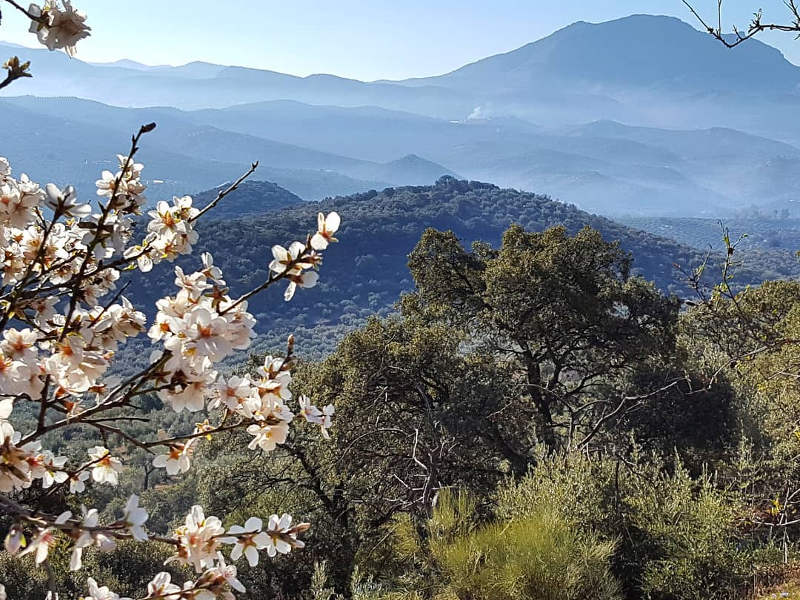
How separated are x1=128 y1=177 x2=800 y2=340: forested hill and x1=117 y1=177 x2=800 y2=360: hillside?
12 centimetres

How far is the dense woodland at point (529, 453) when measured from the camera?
3975 millimetres

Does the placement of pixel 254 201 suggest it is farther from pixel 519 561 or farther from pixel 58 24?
pixel 58 24

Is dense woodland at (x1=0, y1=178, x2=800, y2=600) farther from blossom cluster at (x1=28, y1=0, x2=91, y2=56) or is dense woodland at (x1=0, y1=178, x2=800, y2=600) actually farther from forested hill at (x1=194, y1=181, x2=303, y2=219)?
forested hill at (x1=194, y1=181, x2=303, y2=219)

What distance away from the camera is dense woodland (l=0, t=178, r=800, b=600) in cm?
397

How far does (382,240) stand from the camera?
79125mm

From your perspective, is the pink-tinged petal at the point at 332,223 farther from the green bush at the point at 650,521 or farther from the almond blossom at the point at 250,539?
the green bush at the point at 650,521

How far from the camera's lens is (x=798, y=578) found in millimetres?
4176

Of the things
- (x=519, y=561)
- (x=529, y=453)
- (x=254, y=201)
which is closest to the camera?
(x=519, y=561)

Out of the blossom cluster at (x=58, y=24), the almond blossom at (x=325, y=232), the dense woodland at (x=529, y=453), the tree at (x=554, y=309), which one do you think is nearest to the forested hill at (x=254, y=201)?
the tree at (x=554, y=309)

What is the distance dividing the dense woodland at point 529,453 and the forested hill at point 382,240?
38216 millimetres

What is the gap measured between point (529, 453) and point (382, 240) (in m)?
71.1

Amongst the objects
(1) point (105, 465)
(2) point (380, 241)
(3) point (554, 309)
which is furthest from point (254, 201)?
(1) point (105, 465)

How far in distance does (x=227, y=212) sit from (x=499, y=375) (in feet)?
315

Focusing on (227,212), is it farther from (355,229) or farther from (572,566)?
(572,566)
